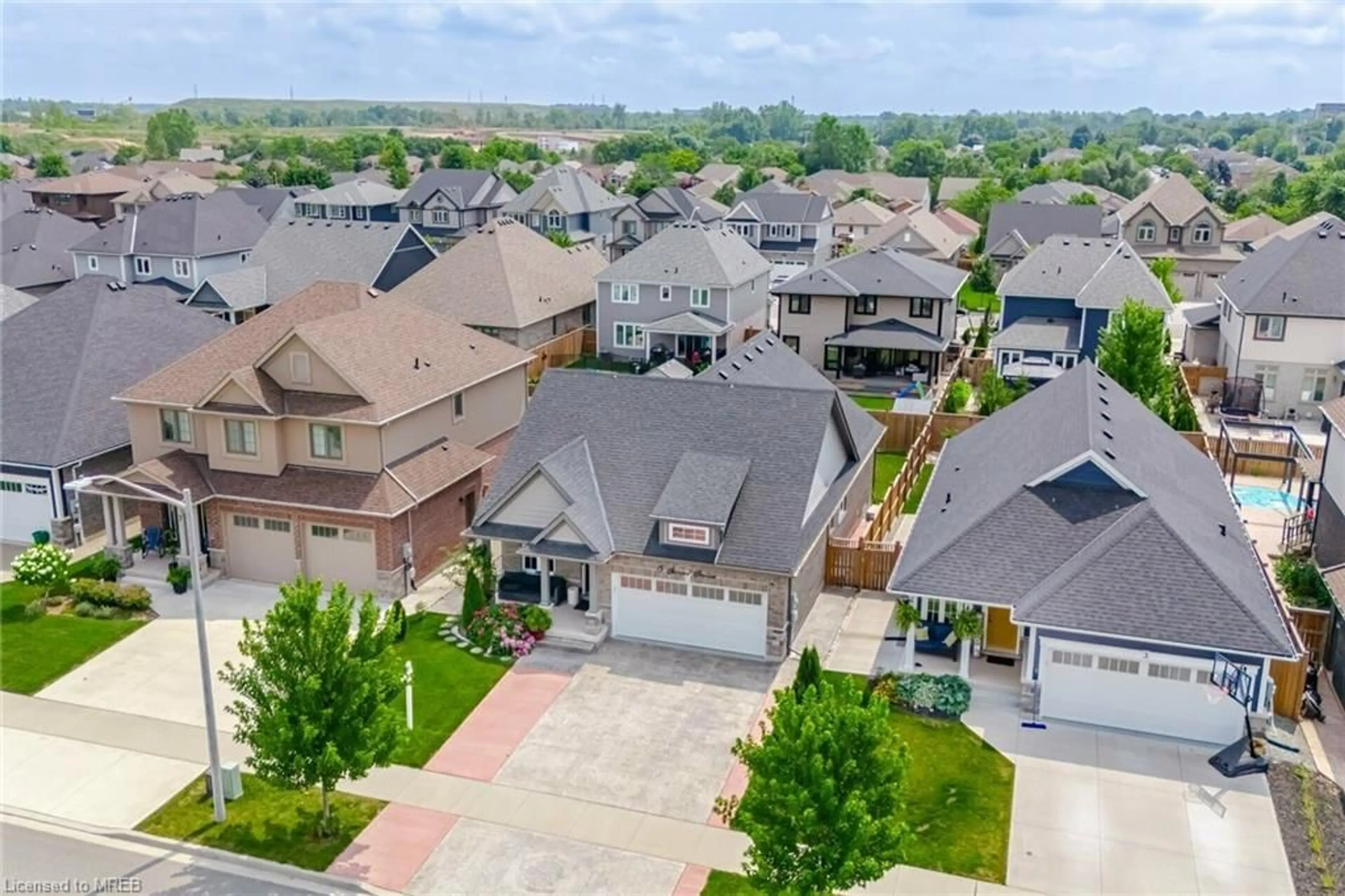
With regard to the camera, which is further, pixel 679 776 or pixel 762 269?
pixel 762 269

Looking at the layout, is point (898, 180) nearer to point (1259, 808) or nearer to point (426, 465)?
point (426, 465)

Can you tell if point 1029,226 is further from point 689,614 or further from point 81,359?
point 81,359

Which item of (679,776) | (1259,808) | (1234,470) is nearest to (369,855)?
(679,776)

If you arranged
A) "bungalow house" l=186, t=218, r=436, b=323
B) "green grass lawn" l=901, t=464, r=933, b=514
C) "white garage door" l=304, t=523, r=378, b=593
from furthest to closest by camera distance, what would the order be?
"bungalow house" l=186, t=218, r=436, b=323 < "green grass lawn" l=901, t=464, r=933, b=514 < "white garage door" l=304, t=523, r=378, b=593

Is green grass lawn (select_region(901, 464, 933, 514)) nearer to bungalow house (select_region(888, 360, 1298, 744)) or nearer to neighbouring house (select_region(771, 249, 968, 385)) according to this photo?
bungalow house (select_region(888, 360, 1298, 744))

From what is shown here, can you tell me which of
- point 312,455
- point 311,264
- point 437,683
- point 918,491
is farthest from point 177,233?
point 437,683

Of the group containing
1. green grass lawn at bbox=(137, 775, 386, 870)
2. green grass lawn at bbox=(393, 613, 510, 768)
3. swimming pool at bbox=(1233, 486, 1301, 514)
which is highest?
swimming pool at bbox=(1233, 486, 1301, 514)

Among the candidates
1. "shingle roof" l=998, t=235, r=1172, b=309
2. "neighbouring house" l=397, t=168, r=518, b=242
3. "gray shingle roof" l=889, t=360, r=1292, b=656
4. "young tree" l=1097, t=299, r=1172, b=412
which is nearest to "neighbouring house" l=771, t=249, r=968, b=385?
"shingle roof" l=998, t=235, r=1172, b=309
